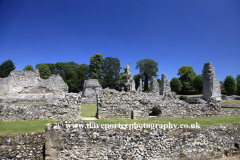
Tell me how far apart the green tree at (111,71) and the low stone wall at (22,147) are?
1854 inches

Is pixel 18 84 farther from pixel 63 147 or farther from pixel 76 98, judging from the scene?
pixel 63 147

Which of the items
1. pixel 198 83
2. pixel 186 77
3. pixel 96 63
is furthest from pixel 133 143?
pixel 186 77

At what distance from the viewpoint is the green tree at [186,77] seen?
2005 inches

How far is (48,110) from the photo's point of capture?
8.93m

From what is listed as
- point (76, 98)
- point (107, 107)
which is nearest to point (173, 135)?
point (107, 107)

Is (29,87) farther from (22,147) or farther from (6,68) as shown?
(6,68)

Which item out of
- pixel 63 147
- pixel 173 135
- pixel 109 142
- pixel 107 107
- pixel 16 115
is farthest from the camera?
pixel 107 107

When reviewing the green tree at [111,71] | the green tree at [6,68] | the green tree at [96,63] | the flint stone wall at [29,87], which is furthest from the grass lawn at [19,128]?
the green tree at [6,68]

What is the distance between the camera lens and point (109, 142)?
4.96 meters

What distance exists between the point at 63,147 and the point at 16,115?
600 centimetres

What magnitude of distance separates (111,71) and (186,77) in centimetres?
2874

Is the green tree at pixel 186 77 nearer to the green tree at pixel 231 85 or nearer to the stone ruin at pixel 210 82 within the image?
the green tree at pixel 231 85

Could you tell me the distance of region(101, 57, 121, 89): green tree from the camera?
52.6 m

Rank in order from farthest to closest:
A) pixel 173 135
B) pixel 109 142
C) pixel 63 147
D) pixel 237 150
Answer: pixel 237 150 < pixel 173 135 < pixel 109 142 < pixel 63 147
